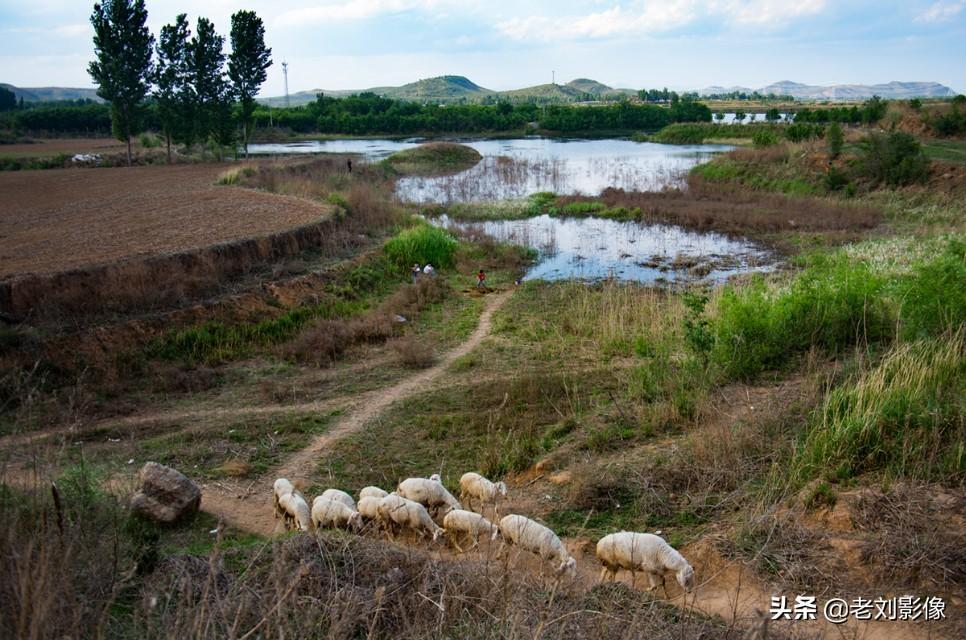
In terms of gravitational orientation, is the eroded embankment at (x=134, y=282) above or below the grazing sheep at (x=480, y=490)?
above

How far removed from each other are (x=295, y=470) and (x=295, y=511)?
2.01m

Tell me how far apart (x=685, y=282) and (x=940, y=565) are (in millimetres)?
14127

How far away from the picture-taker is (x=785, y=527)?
19.6 feet

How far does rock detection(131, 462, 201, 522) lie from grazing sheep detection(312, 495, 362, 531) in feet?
4.97

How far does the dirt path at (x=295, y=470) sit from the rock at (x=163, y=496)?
0.44 meters

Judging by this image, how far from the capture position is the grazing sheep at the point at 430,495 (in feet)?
23.2

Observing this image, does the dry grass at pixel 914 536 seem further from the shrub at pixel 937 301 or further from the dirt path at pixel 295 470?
the dirt path at pixel 295 470

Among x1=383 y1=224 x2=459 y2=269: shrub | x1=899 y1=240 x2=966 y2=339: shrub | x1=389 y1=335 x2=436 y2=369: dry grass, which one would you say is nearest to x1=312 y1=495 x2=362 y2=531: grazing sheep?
x1=389 y1=335 x2=436 y2=369: dry grass

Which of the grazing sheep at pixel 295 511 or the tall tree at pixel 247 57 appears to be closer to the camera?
the grazing sheep at pixel 295 511

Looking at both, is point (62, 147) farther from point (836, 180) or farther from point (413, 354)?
point (836, 180)

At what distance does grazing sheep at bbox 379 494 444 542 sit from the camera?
21.5 feet

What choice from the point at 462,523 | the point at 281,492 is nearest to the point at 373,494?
the point at 281,492

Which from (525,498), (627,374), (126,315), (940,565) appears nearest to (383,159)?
(126,315)

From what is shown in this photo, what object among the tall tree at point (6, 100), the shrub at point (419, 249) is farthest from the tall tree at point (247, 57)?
the tall tree at point (6, 100)
